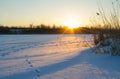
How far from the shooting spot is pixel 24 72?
15.9ft

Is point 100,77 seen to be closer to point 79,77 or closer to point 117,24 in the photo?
point 79,77

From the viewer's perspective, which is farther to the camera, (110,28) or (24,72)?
(110,28)

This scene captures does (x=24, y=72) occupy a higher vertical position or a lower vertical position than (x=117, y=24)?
lower

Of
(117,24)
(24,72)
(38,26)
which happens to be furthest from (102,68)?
(38,26)

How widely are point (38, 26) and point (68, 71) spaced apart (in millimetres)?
43010

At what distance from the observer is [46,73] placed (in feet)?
15.5

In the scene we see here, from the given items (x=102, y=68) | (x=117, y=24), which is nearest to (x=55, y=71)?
(x=102, y=68)

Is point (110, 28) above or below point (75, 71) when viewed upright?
above

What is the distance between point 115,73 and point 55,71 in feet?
3.86

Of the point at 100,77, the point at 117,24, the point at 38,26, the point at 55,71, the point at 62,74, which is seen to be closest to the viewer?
the point at 100,77

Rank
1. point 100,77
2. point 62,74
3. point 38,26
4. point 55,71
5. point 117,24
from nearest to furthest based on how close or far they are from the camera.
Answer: point 100,77 < point 62,74 < point 55,71 < point 117,24 < point 38,26

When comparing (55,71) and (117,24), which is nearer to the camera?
(55,71)

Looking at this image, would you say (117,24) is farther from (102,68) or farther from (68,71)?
(68,71)

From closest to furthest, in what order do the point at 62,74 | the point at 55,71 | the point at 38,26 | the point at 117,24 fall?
the point at 62,74, the point at 55,71, the point at 117,24, the point at 38,26
